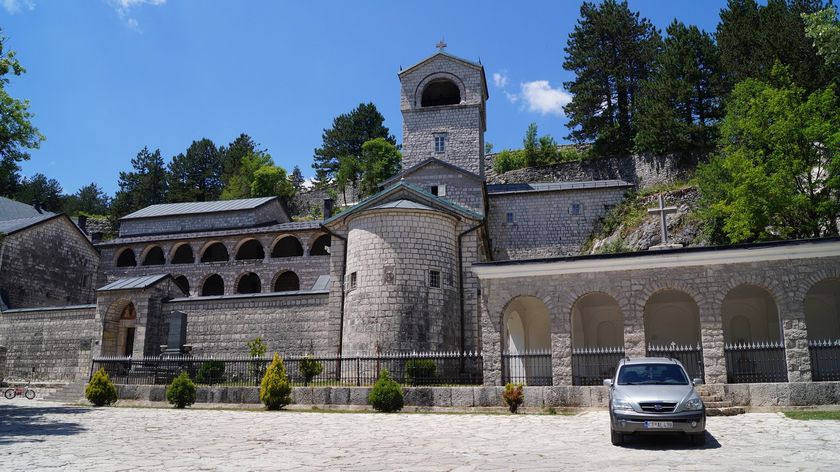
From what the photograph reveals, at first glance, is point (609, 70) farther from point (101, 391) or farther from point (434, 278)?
point (101, 391)

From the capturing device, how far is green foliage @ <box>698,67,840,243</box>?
70.7 feet

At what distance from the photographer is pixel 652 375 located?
31.5ft

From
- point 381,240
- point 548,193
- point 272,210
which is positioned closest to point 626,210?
point 548,193

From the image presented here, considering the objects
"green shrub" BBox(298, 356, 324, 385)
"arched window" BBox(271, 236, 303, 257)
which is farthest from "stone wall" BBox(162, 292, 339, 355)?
"arched window" BBox(271, 236, 303, 257)

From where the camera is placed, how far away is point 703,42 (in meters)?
35.7

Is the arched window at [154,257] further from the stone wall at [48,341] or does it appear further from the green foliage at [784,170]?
the green foliage at [784,170]

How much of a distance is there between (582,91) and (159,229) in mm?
28977

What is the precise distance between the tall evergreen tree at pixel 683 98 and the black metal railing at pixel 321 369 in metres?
22.9

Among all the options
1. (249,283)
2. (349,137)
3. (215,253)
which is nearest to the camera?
(249,283)

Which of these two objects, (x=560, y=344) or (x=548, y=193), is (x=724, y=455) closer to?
(x=560, y=344)

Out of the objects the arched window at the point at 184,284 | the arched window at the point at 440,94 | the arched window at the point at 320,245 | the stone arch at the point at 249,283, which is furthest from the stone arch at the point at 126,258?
the arched window at the point at 440,94

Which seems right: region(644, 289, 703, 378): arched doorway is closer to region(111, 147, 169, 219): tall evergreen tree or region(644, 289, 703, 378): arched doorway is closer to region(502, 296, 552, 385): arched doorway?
region(502, 296, 552, 385): arched doorway

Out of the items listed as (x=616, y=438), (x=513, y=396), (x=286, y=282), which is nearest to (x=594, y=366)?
(x=513, y=396)

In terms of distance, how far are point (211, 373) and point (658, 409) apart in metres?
12.4
